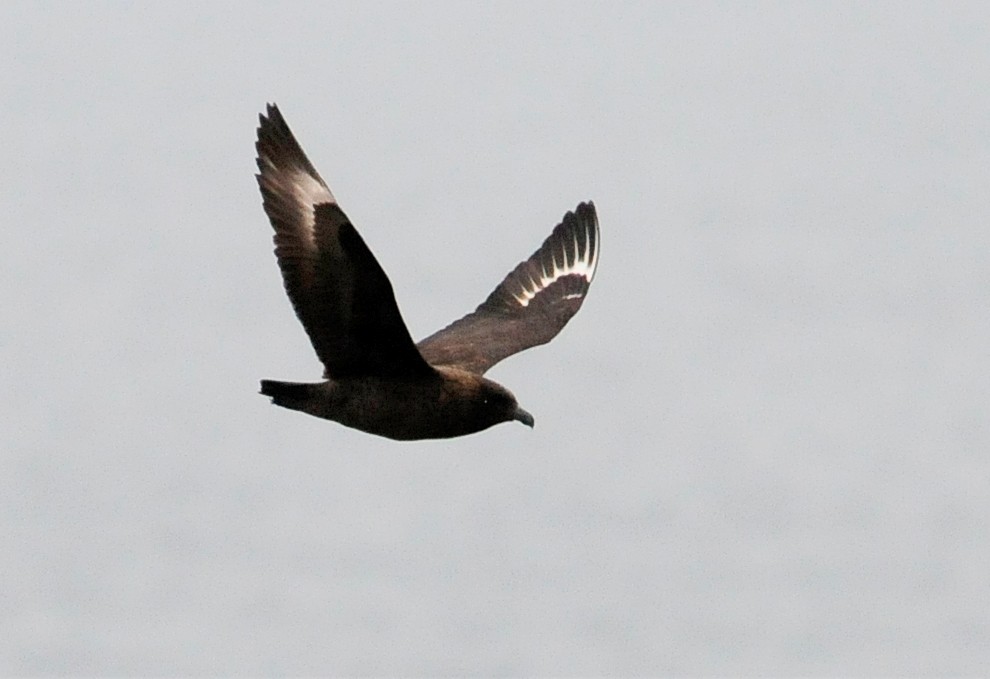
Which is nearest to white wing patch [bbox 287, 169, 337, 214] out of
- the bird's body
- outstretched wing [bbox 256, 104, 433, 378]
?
outstretched wing [bbox 256, 104, 433, 378]

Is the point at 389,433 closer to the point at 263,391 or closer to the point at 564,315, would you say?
Result: the point at 263,391

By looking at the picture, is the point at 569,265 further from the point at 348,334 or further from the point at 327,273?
the point at 327,273

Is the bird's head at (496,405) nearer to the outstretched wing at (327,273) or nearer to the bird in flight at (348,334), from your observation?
the bird in flight at (348,334)

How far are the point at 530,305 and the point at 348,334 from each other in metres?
3.33

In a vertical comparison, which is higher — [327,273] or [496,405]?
[327,273]

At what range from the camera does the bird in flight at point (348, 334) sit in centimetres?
917

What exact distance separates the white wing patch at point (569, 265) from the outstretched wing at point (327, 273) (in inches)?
127

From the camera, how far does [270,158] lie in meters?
9.66

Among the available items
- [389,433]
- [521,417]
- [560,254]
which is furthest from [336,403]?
[560,254]

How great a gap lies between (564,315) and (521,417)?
218 cm

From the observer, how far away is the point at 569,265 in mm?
13211

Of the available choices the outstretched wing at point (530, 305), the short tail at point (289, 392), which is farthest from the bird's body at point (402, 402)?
the outstretched wing at point (530, 305)

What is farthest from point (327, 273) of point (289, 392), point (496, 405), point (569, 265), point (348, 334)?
point (569, 265)

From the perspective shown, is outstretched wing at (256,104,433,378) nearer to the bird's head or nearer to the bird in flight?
the bird in flight
